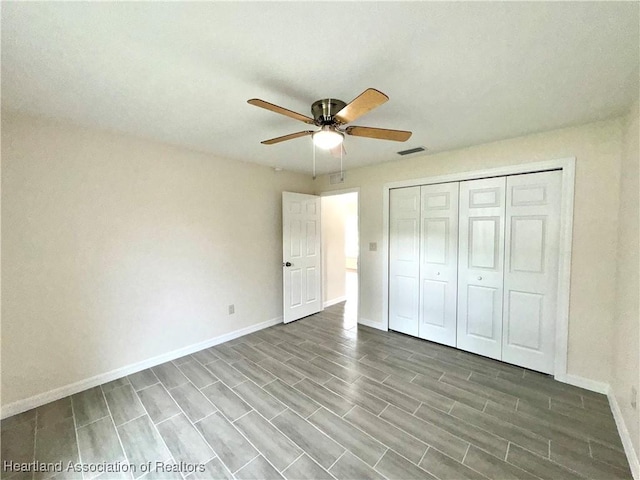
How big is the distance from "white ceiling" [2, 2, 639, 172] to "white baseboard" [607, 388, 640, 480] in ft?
7.66

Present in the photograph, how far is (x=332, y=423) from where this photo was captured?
75.7 inches

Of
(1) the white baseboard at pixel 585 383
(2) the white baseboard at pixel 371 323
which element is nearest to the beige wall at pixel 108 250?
(2) the white baseboard at pixel 371 323

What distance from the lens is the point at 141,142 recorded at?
2.65 metres

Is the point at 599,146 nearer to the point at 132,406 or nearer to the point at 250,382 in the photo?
the point at 250,382

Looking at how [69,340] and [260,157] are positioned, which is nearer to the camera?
[69,340]

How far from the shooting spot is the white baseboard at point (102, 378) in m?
2.05

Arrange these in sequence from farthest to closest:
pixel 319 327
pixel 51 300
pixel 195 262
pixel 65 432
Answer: pixel 319 327 < pixel 195 262 < pixel 51 300 < pixel 65 432

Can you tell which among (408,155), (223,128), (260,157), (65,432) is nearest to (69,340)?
(65,432)

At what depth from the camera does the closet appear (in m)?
2.52

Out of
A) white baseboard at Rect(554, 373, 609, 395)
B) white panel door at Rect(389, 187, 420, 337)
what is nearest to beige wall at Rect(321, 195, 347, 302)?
white panel door at Rect(389, 187, 420, 337)

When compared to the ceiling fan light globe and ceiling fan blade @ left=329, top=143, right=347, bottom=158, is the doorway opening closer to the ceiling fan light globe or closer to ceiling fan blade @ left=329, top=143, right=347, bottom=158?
ceiling fan blade @ left=329, top=143, right=347, bottom=158

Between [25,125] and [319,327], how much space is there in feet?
12.4

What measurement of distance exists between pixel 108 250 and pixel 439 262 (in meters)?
3.72

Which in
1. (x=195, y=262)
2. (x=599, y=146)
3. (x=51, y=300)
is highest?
(x=599, y=146)
